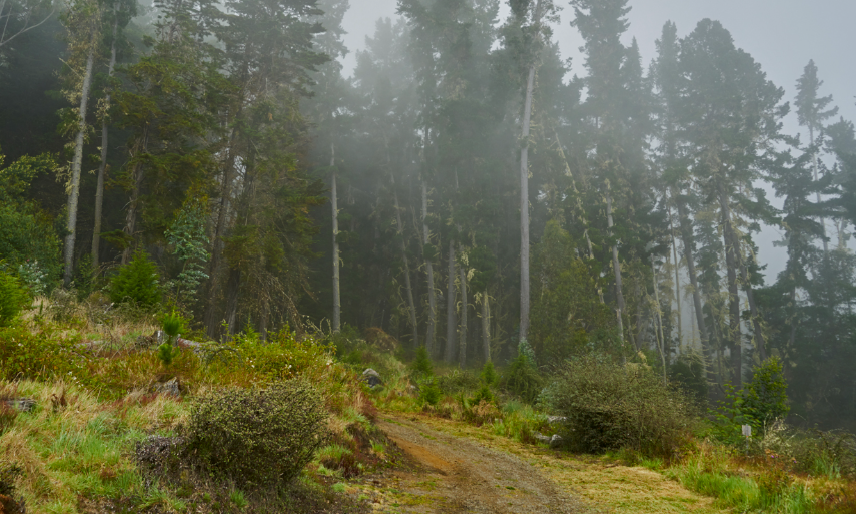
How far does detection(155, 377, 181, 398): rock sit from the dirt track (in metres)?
2.85

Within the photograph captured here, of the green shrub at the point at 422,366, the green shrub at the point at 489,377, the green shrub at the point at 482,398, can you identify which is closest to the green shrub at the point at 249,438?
the green shrub at the point at 482,398

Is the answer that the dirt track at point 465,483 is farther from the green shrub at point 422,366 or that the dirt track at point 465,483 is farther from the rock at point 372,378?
the green shrub at point 422,366

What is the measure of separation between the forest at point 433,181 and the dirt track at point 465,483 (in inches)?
324

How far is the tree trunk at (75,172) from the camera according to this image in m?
18.2

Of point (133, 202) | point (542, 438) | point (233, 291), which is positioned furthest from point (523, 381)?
point (133, 202)

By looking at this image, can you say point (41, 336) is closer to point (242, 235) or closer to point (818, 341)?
point (242, 235)

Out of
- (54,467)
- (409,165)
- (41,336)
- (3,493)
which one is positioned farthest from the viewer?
(409,165)

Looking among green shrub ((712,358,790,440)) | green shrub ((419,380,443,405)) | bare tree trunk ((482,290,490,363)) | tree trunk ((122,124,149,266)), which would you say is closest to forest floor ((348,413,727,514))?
green shrub ((712,358,790,440))

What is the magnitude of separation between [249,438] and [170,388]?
8.55ft

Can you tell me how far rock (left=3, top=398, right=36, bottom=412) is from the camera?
13.2 feet

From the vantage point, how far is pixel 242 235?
17.9m

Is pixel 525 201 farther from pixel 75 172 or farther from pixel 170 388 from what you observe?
pixel 170 388

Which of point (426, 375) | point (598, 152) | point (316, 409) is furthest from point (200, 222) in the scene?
point (598, 152)

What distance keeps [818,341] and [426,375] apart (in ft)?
108
